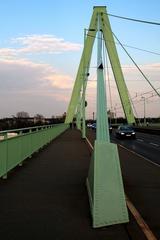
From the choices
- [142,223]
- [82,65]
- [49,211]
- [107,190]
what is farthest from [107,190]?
[82,65]

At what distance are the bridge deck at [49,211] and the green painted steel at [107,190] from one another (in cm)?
16

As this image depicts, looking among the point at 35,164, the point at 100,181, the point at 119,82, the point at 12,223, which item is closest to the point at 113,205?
the point at 100,181

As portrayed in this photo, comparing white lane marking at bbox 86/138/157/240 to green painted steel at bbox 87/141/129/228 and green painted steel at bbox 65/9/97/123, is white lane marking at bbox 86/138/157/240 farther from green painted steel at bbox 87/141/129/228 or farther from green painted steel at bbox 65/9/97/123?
green painted steel at bbox 65/9/97/123

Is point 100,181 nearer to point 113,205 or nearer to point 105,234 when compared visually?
point 113,205

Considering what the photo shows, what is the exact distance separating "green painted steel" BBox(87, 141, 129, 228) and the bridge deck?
0.54ft

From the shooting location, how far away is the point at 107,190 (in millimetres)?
7387

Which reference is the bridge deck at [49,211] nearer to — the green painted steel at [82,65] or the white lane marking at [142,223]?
the white lane marking at [142,223]

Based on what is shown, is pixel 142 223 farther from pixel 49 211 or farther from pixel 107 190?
pixel 49 211

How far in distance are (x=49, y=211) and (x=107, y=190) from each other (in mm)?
1300

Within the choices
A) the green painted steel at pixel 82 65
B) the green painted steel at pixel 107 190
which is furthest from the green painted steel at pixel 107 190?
the green painted steel at pixel 82 65

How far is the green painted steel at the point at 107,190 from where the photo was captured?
23.4ft

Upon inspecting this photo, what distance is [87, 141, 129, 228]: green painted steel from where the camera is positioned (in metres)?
7.13

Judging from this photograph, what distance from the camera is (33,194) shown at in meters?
9.97

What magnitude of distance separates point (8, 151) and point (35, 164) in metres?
4.18
